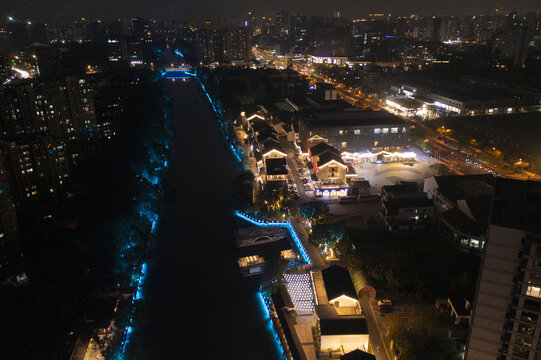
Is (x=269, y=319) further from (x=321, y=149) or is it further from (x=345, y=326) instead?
(x=321, y=149)

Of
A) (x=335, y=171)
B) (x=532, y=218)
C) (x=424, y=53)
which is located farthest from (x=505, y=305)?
(x=424, y=53)

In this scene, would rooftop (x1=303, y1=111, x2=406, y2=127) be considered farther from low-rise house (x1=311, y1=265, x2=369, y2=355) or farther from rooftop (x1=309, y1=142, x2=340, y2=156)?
low-rise house (x1=311, y1=265, x2=369, y2=355)

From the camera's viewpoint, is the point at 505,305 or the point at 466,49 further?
the point at 466,49

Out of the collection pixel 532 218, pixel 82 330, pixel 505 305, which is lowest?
pixel 82 330

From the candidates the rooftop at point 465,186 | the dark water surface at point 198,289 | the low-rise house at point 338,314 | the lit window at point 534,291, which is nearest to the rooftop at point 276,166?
the dark water surface at point 198,289

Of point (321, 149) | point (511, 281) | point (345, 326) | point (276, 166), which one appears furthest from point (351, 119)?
point (511, 281)

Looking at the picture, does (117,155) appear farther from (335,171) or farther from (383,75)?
(383,75)

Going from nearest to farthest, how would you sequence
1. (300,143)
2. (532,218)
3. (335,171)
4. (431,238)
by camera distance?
1. (532,218)
2. (431,238)
3. (335,171)
4. (300,143)

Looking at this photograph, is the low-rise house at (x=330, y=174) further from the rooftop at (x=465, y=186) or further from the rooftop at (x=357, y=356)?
the rooftop at (x=357, y=356)
